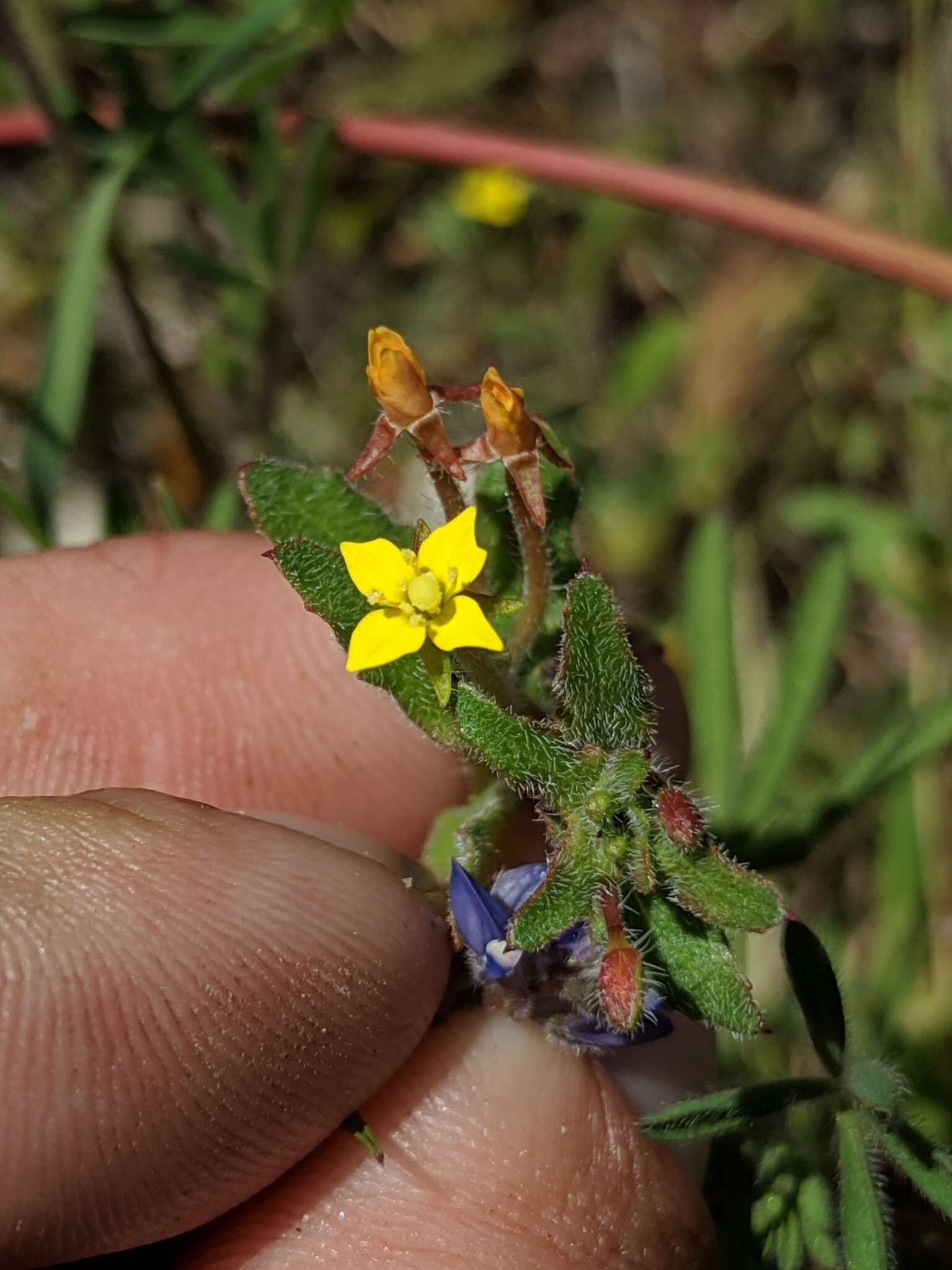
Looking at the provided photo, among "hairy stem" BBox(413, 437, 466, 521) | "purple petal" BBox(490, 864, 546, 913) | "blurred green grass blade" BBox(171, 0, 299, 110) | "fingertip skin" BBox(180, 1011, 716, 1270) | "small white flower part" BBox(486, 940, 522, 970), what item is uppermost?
"blurred green grass blade" BBox(171, 0, 299, 110)

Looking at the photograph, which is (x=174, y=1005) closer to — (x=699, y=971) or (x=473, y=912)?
(x=473, y=912)

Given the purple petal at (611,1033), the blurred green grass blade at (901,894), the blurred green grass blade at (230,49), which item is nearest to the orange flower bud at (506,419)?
the purple petal at (611,1033)

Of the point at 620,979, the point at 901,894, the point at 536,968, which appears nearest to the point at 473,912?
the point at 536,968

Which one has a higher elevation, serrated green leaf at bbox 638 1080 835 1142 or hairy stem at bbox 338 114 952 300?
hairy stem at bbox 338 114 952 300

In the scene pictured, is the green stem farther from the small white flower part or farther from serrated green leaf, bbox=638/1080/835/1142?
serrated green leaf, bbox=638/1080/835/1142

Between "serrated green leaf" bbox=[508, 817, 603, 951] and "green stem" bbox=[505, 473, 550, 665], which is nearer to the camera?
"serrated green leaf" bbox=[508, 817, 603, 951]

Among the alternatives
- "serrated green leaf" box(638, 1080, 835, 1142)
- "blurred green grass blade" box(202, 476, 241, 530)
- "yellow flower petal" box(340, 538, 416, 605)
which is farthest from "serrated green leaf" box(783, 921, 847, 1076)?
"blurred green grass blade" box(202, 476, 241, 530)
